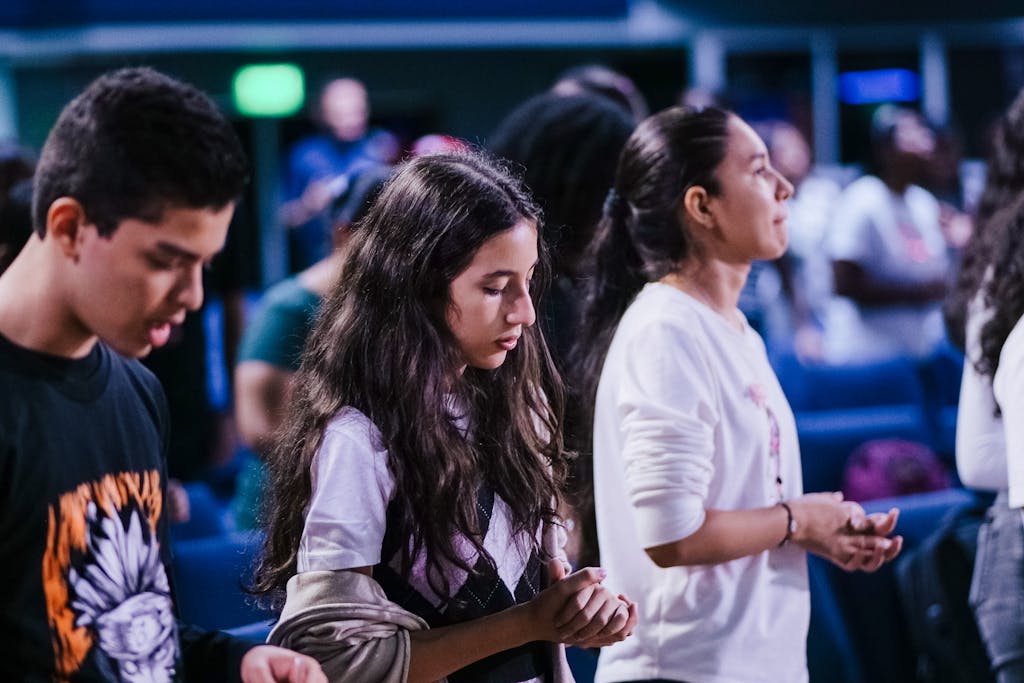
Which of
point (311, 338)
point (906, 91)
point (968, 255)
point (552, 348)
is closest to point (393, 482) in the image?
point (311, 338)

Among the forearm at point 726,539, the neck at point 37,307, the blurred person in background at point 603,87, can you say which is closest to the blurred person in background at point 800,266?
the blurred person in background at point 603,87

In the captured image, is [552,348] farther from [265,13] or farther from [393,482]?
[265,13]

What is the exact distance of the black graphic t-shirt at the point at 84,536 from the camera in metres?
1.44

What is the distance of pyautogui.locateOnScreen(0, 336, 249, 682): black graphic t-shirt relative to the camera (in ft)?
4.72

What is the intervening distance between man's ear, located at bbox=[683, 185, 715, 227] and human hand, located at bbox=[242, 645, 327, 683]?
1.07 metres

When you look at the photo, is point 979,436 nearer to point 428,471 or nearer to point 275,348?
point 428,471

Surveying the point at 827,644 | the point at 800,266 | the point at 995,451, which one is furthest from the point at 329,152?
the point at 995,451

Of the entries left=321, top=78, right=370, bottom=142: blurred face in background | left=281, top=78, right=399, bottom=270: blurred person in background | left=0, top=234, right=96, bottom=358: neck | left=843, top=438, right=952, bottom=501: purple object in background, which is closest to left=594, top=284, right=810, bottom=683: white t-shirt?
left=0, top=234, right=96, bottom=358: neck

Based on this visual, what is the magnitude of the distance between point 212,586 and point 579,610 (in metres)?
1.23

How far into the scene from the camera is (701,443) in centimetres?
208

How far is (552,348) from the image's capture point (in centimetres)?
217

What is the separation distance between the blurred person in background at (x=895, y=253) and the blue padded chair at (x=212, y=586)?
3.43 m

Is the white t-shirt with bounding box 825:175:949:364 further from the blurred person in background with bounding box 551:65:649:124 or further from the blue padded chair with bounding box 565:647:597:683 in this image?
the blue padded chair with bounding box 565:647:597:683

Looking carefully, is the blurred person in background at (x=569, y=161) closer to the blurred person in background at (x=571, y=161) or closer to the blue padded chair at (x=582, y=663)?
the blurred person in background at (x=571, y=161)
